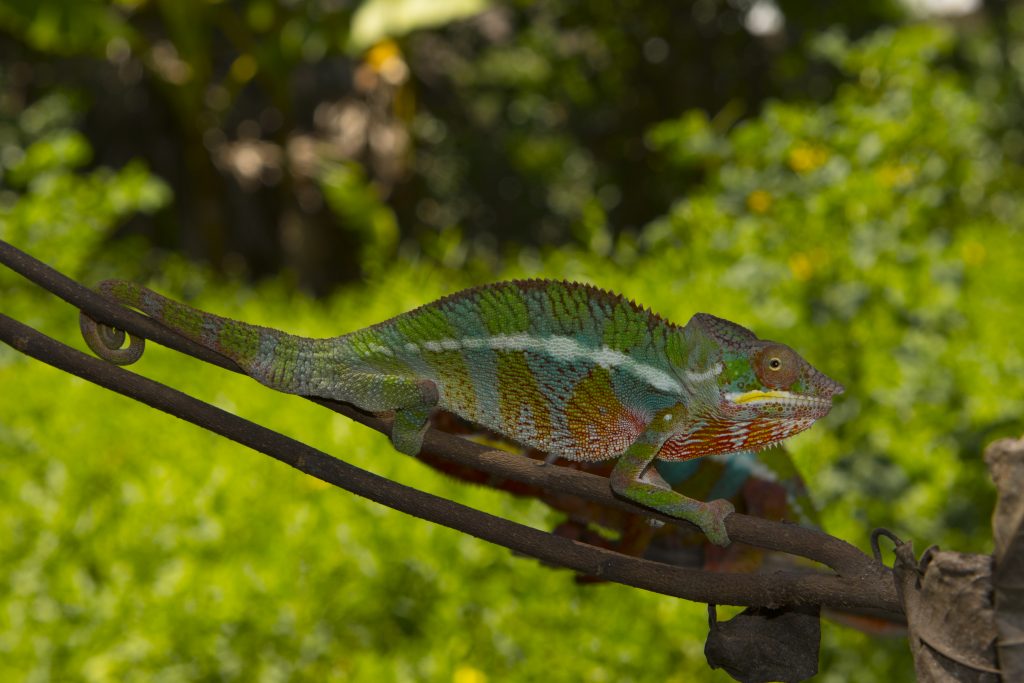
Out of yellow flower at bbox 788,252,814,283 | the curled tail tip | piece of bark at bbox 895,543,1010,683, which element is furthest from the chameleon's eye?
yellow flower at bbox 788,252,814,283

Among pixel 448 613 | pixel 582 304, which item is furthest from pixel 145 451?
pixel 582 304

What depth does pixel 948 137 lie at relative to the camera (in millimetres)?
3512

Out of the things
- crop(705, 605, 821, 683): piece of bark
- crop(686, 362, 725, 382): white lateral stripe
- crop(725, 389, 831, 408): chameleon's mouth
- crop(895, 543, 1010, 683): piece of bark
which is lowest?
crop(895, 543, 1010, 683): piece of bark

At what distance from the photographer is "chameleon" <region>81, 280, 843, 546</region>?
2.39ft

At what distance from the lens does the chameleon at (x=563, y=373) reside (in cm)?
73

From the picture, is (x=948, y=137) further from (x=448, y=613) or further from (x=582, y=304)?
(x=582, y=304)

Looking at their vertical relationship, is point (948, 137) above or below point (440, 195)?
below

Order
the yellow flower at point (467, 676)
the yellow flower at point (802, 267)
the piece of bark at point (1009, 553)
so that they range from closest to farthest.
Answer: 1. the piece of bark at point (1009, 553)
2. the yellow flower at point (467, 676)
3. the yellow flower at point (802, 267)

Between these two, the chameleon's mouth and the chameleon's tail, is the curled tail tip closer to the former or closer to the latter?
the chameleon's tail

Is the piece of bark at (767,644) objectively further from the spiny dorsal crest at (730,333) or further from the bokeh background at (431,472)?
the bokeh background at (431,472)

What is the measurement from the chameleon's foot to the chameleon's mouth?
0.07 m

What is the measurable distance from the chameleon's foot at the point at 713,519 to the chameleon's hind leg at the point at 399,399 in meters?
0.20

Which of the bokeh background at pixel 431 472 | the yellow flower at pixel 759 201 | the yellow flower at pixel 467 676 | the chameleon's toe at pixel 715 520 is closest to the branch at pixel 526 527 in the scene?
the chameleon's toe at pixel 715 520

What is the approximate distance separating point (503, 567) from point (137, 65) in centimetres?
703
